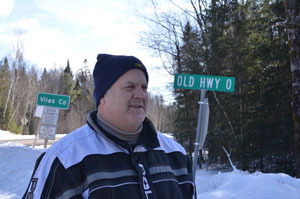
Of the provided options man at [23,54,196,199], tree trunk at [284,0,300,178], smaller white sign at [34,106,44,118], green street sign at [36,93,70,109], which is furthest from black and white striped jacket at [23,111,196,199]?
smaller white sign at [34,106,44,118]

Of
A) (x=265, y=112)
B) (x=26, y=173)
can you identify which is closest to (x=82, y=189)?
(x=26, y=173)

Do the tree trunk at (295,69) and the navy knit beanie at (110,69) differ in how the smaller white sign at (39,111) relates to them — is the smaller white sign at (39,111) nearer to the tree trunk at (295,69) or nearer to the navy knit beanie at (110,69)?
the tree trunk at (295,69)

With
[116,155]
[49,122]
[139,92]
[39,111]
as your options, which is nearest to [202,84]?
[139,92]

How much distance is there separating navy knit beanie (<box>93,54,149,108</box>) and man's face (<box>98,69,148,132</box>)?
0.03m

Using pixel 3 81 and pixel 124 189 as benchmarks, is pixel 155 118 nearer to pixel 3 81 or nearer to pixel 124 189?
pixel 3 81

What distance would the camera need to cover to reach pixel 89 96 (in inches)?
2211

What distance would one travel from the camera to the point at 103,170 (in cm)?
168

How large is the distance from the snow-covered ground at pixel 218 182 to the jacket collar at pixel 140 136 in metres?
3.57

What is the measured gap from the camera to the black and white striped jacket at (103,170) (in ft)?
5.29

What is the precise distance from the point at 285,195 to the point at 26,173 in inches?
337

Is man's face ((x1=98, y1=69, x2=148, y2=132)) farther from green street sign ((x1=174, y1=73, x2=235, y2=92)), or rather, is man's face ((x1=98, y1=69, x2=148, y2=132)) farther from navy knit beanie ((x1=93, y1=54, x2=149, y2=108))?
green street sign ((x1=174, y1=73, x2=235, y2=92))

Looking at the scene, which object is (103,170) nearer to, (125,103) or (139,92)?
(125,103)

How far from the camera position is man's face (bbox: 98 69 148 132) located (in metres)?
1.95

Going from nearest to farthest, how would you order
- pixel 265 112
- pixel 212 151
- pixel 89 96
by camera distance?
1. pixel 265 112
2. pixel 212 151
3. pixel 89 96
